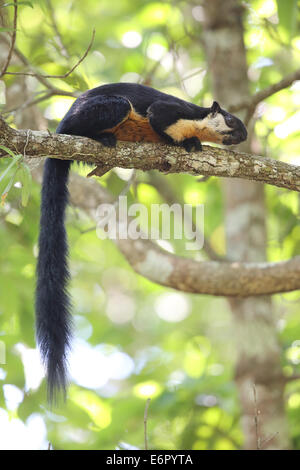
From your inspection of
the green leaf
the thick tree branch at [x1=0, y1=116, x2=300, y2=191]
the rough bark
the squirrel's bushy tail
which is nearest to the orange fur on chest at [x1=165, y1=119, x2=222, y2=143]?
the thick tree branch at [x1=0, y1=116, x2=300, y2=191]

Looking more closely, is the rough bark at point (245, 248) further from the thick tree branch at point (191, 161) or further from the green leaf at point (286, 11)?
the thick tree branch at point (191, 161)

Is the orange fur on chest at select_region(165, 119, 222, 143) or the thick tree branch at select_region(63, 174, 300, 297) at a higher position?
the orange fur on chest at select_region(165, 119, 222, 143)

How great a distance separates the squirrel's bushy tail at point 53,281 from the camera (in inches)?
101

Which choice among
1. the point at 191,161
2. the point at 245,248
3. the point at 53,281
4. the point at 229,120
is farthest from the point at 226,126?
the point at 53,281

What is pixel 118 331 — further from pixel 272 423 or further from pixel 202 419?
pixel 272 423

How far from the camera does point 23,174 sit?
2.02m

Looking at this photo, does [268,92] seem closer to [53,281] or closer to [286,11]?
[286,11]

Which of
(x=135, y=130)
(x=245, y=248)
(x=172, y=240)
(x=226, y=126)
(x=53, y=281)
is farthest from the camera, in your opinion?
(x=172, y=240)

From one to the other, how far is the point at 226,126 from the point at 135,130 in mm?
587

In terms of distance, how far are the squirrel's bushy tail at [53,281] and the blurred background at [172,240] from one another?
176 millimetres

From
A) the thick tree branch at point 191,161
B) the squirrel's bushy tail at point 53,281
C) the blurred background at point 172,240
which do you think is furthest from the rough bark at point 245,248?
the squirrel's bushy tail at point 53,281

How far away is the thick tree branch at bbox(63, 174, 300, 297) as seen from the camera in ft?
11.4

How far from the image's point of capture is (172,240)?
16.9 feet

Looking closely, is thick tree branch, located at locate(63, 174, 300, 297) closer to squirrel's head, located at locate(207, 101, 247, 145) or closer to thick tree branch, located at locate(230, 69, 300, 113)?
squirrel's head, located at locate(207, 101, 247, 145)
